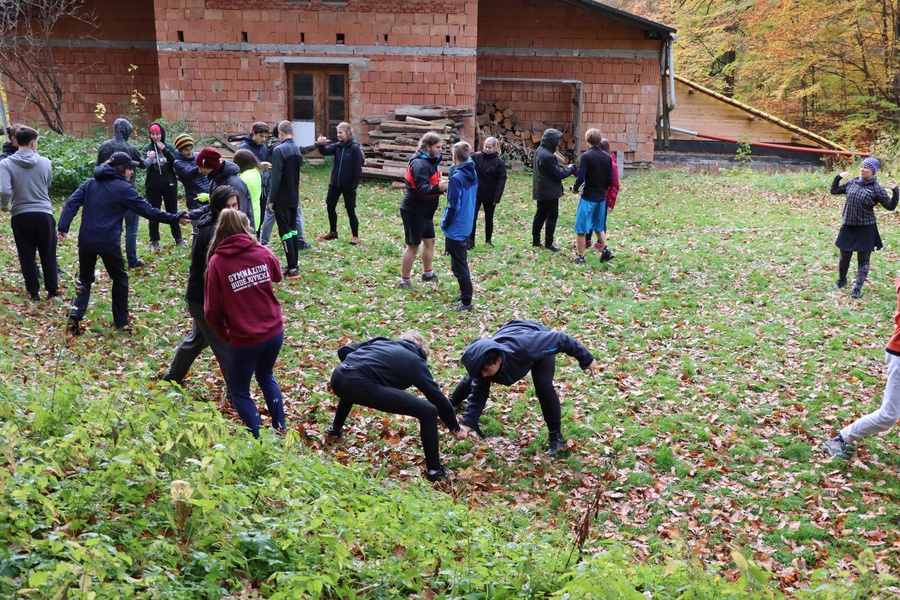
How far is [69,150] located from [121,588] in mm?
14495

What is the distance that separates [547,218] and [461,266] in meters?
3.40

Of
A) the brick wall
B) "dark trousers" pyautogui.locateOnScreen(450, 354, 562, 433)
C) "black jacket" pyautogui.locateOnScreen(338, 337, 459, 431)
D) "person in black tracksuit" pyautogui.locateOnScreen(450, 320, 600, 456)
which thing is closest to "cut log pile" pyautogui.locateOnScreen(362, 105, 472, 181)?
the brick wall

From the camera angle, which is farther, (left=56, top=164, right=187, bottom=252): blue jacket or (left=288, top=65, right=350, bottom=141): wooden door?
(left=288, top=65, right=350, bottom=141): wooden door

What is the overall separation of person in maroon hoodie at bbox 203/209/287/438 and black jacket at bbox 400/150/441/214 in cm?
412

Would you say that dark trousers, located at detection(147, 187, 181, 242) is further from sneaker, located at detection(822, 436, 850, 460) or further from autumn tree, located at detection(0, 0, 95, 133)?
autumn tree, located at detection(0, 0, 95, 133)

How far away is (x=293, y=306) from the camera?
9.49 m

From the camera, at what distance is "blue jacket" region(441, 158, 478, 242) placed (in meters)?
9.32

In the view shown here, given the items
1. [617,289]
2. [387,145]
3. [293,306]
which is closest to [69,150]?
[387,145]

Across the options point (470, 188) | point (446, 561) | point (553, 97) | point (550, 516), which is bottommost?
point (550, 516)

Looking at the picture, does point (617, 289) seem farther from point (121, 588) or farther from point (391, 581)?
point (121, 588)

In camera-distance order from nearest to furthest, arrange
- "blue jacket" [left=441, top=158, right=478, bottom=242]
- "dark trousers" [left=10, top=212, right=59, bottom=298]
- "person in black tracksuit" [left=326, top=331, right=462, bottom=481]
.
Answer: "person in black tracksuit" [left=326, top=331, right=462, bottom=481] < "dark trousers" [left=10, top=212, right=59, bottom=298] < "blue jacket" [left=441, top=158, right=478, bottom=242]

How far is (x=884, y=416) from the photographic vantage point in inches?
237

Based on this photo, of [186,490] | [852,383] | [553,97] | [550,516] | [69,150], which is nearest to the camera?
[186,490]

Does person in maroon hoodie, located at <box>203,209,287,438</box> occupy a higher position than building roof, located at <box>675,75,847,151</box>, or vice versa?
building roof, located at <box>675,75,847,151</box>
